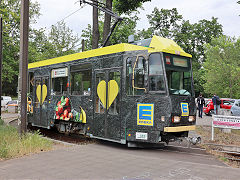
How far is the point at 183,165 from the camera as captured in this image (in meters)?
6.00

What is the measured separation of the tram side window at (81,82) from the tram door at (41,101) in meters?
2.38

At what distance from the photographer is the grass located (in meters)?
6.94

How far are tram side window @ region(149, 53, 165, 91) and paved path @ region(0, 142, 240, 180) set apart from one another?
81.9 inches

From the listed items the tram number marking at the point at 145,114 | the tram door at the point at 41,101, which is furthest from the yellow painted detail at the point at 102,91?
the tram door at the point at 41,101

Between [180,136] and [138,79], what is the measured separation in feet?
7.79

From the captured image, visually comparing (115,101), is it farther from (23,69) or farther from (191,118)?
(23,69)

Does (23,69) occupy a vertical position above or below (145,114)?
above

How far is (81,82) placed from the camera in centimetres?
1015

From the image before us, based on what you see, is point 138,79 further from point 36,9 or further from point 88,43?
point 36,9

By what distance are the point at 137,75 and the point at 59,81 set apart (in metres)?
4.77

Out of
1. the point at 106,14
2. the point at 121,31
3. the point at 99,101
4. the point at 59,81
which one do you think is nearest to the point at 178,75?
the point at 99,101

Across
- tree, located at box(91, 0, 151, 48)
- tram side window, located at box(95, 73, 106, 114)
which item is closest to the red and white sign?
tram side window, located at box(95, 73, 106, 114)

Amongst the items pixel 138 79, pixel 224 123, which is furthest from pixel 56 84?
pixel 224 123

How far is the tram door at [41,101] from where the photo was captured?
40.7 feet
